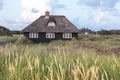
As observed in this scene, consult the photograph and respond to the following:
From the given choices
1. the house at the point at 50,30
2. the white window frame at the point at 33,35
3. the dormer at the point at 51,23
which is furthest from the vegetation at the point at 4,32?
the dormer at the point at 51,23

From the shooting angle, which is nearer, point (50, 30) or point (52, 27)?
point (50, 30)

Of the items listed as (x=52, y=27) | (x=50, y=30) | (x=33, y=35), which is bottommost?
(x=33, y=35)

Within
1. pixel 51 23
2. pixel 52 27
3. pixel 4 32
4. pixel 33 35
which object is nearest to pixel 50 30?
pixel 52 27

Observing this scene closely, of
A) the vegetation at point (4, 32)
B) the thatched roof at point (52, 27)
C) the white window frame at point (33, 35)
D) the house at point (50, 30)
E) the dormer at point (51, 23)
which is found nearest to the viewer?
the house at point (50, 30)

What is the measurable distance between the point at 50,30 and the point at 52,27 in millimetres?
1097

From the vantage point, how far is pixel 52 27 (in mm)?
68375

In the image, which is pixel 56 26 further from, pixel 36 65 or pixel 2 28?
pixel 36 65

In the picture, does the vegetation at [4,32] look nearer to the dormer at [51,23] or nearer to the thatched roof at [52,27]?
the thatched roof at [52,27]

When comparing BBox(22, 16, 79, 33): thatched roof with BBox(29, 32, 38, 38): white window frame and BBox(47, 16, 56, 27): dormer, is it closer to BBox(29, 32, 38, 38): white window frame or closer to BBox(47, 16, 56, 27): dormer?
BBox(47, 16, 56, 27): dormer

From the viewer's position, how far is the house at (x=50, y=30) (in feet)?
220

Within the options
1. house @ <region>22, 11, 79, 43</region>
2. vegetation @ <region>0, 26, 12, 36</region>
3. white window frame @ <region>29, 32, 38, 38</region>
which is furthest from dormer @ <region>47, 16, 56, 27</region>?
vegetation @ <region>0, 26, 12, 36</region>

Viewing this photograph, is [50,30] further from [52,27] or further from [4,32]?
[4,32]

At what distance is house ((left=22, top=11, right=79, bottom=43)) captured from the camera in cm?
6712

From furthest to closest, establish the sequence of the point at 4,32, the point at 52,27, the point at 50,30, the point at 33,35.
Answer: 1. the point at 4,32
2. the point at 52,27
3. the point at 33,35
4. the point at 50,30
